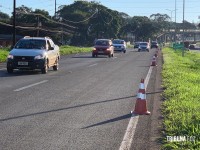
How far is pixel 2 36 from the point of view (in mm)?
78875

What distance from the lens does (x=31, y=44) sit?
20984 mm

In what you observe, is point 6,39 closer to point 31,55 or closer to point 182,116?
point 31,55

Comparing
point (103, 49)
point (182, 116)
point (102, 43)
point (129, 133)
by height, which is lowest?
point (129, 133)

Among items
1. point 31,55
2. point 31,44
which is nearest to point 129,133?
point 31,55

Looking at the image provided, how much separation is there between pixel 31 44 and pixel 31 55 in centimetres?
153

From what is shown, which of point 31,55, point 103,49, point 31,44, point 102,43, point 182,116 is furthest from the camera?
point 102,43

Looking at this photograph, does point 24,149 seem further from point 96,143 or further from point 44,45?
point 44,45

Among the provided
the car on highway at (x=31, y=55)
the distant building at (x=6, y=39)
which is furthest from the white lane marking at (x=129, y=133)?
the distant building at (x=6, y=39)

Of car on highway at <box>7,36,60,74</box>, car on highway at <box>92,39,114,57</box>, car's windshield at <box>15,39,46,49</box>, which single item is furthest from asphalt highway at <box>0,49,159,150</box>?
car on highway at <box>92,39,114,57</box>

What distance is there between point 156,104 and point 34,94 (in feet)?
11.7

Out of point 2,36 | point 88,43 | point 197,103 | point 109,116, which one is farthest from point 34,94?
point 88,43

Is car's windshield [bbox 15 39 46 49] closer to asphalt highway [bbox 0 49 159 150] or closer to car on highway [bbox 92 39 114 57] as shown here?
asphalt highway [bbox 0 49 159 150]

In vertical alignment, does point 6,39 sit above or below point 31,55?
above

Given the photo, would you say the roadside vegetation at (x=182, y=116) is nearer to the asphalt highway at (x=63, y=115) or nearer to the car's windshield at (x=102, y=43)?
the asphalt highway at (x=63, y=115)
